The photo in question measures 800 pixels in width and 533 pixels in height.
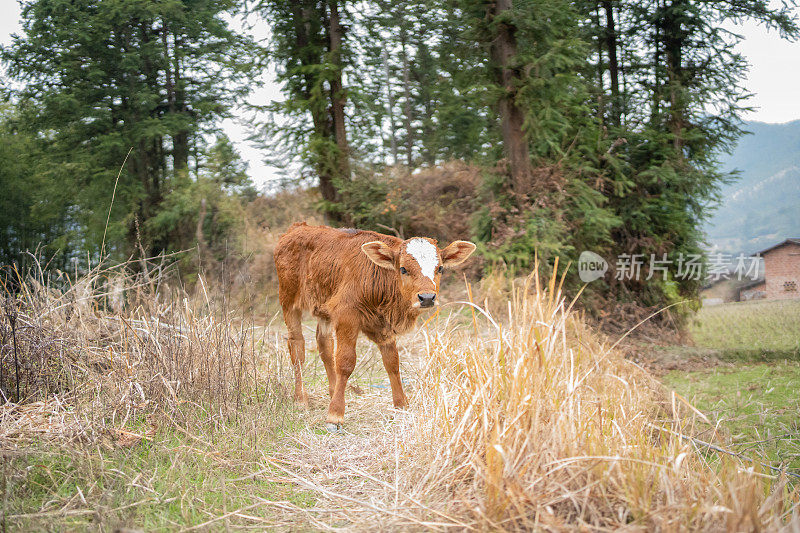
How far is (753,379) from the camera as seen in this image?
7.42 meters

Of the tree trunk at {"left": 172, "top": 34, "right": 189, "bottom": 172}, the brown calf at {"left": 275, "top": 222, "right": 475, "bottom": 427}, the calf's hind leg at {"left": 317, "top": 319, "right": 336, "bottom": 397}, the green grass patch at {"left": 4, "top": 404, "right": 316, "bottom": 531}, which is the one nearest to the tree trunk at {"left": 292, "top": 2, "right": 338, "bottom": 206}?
the tree trunk at {"left": 172, "top": 34, "right": 189, "bottom": 172}

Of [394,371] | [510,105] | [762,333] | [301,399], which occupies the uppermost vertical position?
[510,105]

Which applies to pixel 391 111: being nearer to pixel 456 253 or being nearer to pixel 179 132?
pixel 179 132

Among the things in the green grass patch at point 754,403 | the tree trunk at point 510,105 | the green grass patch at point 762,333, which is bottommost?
Answer: the green grass patch at point 754,403

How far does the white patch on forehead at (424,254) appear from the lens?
4102 millimetres

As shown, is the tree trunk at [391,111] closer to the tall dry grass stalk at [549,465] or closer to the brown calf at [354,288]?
the brown calf at [354,288]

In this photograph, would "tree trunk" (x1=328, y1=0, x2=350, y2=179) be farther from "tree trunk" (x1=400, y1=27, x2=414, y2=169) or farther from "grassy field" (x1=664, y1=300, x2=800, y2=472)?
"grassy field" (x1=664, y1=300, x2=800, y2=472)

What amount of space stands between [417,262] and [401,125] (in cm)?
1298

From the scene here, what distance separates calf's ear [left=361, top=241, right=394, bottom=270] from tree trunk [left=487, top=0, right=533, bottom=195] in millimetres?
6822

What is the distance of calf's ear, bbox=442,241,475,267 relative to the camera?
4.43 metres

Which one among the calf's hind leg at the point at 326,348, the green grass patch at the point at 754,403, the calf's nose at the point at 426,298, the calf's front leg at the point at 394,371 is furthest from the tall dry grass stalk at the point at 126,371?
the green grass patch at the point at 754,403

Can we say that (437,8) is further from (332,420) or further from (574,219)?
(332,420)

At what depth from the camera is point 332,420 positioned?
460 centimetres

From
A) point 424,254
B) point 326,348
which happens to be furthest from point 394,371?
point 424,254
